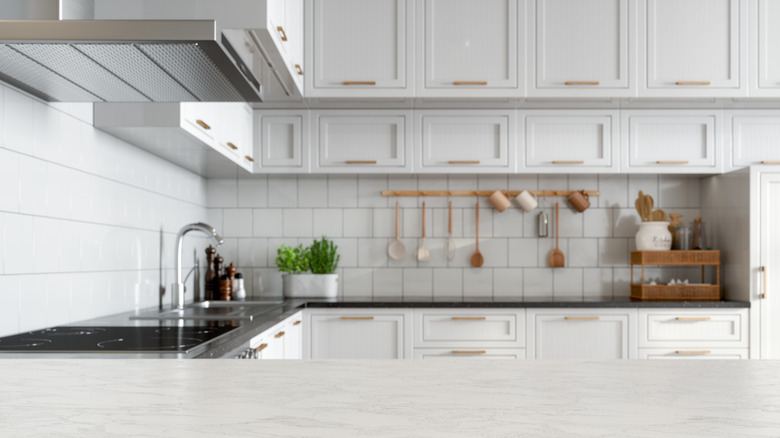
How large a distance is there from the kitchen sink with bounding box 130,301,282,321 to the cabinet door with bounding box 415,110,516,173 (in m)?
1.09

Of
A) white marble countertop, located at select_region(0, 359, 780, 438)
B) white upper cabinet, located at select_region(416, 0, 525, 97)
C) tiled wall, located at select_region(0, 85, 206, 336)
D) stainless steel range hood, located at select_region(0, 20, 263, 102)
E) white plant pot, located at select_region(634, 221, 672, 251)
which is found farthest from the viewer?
white plant pot, located at select_region(634, 221, 672, 251)

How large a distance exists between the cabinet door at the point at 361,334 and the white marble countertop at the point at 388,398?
8.37ft

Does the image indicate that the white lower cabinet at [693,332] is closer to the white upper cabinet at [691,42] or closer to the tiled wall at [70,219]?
the white upper cabinet at [691,42]

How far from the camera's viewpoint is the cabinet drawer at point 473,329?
142 inches

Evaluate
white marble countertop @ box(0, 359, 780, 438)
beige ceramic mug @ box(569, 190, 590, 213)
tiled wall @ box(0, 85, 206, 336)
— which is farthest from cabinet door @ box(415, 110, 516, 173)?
white marble countertop @ box(0, 359, 780, 438)

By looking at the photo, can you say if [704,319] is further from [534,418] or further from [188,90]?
[534,418]

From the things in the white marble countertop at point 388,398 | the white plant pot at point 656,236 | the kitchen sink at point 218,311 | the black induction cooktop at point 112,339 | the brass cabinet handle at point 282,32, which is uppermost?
the brass cabinet handle at point 282,32

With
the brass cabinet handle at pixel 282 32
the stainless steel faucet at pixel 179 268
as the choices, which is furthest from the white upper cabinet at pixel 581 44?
the stainless steel faucet at pixel 179 268

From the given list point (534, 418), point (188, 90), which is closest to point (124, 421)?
point (534, 418)

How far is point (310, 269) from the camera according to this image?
411cm

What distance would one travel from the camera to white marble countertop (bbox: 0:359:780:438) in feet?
2.12

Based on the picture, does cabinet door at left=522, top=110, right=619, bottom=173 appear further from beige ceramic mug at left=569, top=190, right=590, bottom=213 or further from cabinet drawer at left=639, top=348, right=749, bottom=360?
cabinet drawer at left=639, top=348, right=749, bottom=360

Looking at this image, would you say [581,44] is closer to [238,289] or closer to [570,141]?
[570,141]

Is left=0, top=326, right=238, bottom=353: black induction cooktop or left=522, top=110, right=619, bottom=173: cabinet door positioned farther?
left=522, top=110, right=619, bottom=173: cabinet door
